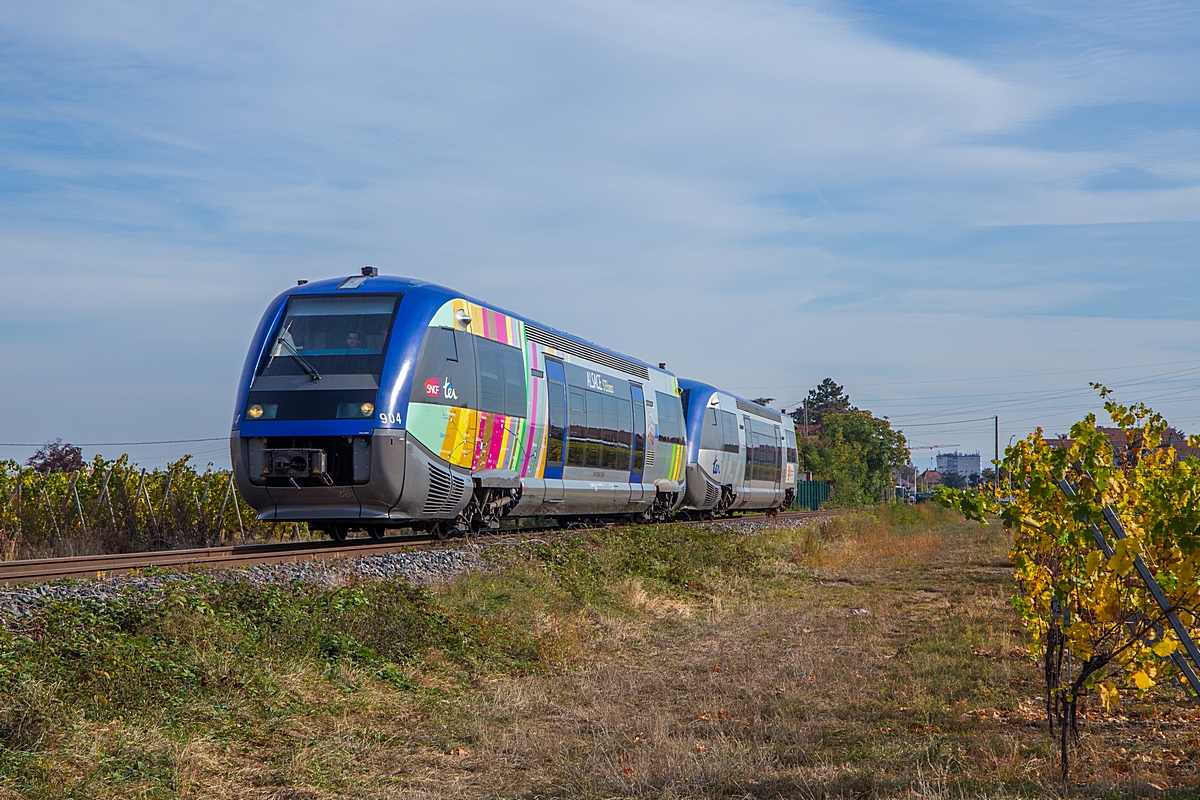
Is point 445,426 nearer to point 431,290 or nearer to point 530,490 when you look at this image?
point 431,290

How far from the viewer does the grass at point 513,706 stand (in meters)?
5.73

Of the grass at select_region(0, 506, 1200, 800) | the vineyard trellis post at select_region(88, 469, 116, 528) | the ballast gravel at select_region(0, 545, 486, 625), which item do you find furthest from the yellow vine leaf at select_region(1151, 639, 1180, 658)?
the vineyard trellis post at select_region(88, 469, 116, 528)

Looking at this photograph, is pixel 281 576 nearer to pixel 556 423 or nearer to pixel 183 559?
pixel 183 559

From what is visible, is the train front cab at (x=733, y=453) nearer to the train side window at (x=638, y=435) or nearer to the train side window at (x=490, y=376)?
the train side window at (x=638, y=435)

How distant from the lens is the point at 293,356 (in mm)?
13508

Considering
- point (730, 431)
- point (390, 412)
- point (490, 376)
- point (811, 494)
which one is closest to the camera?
point (390, 412)

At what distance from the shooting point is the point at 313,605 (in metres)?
8.82

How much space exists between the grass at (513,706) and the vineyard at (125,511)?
10330mm

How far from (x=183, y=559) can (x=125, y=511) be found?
9.48 meters

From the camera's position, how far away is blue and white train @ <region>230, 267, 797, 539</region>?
13.0m

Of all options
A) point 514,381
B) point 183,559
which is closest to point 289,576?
point 183,559

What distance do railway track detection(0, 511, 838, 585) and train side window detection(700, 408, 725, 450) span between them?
12.7m

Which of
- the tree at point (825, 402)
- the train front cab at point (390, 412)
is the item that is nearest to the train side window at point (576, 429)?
the train front cab at point (390, 412)

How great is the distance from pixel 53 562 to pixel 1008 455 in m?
9.62
